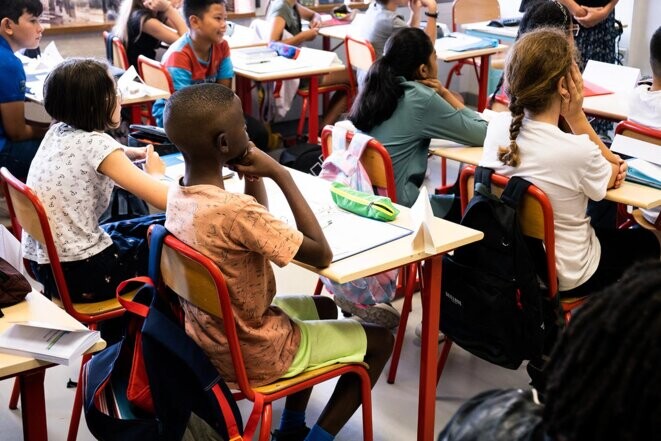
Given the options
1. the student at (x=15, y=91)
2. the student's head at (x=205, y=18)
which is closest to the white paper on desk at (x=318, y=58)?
the student's head at (x=205, y=18)

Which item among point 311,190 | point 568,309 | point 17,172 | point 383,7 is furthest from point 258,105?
point 568,309

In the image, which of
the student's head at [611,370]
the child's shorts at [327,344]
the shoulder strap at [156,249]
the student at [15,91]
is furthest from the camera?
the student at [15,91]

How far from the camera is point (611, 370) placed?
0.82 meters

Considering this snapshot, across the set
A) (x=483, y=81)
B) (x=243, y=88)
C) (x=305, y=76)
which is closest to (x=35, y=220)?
(x=305, y=76)

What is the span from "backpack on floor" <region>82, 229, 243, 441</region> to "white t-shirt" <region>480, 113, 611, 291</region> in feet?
3.48

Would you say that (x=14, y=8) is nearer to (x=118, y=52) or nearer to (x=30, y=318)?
(x=118, y=52)

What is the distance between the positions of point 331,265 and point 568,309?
0.81m

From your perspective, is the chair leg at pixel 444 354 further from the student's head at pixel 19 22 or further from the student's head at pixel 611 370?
the student's head at pixel 19 22

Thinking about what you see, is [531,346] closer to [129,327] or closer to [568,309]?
[568,309]

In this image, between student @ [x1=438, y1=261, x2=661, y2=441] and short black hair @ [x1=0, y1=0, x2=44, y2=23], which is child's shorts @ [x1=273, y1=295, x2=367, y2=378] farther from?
short black hair @ [x1=0, y1=0, x2=44, y2=23]

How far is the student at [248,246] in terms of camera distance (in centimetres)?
191

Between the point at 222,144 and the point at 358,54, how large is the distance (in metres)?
3.06

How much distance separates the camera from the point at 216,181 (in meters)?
2.00

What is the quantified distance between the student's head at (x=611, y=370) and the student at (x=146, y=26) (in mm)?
4258
